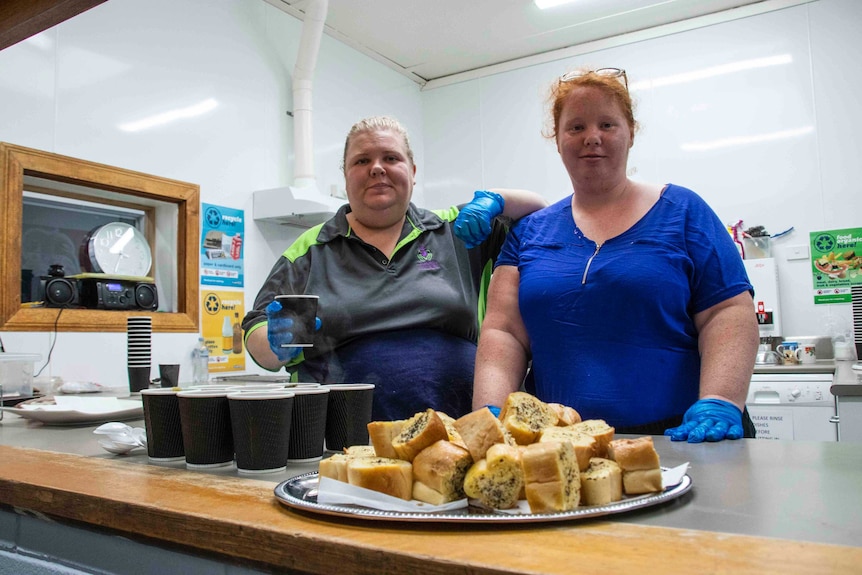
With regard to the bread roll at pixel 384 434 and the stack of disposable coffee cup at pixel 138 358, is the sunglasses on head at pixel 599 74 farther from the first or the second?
the stack of disposable coffee cup at pixel 138 358

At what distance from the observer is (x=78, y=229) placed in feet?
9.23

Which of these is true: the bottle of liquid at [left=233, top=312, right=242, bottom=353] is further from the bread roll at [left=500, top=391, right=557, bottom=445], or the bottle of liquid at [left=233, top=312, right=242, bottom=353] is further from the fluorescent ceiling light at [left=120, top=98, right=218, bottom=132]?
the bread roll at [left=500, top=391, right=557, bottom=445]

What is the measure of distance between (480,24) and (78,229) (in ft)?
8.22

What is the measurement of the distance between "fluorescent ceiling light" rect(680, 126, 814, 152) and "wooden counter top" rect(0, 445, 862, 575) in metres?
3.79

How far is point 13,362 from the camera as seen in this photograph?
182 centimetres

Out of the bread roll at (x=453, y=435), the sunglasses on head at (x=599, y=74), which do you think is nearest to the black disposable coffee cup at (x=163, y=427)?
the bread roll at (x=453, y=435)

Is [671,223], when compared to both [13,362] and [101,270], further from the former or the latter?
[101,270]

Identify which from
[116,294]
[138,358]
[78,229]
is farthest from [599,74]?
[78,229]

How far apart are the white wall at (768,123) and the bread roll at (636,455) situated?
3087mm

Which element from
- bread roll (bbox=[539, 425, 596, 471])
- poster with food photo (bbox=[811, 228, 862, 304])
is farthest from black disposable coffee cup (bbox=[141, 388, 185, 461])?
poster with food photo (bbox=[811, 228, 862, 304])

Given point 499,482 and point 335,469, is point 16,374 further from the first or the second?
point 499,482

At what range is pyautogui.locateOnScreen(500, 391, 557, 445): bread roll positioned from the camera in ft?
2.23

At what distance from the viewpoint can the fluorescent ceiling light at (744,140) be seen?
371cm

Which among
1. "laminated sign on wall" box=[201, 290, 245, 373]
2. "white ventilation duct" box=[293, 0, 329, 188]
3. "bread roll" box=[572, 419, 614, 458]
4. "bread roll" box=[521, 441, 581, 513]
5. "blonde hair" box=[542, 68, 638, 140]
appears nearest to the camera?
"bread roll" box=[521, 441, 581, 513]
